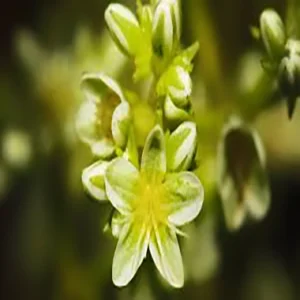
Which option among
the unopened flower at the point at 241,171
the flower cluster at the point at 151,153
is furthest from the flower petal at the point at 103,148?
the unopened flower at the point at 241,171

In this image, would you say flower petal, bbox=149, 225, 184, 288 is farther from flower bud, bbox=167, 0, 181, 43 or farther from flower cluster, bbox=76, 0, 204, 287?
flower bud, bbox=167, 0, 181, 43

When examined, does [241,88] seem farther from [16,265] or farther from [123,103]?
[16,265]

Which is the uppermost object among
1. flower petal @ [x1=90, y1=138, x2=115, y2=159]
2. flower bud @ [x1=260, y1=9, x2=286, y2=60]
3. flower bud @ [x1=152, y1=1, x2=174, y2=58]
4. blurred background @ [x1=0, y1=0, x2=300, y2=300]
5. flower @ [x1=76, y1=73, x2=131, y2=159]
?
flower bud @ [x1=152, y1=1, x2=174, y2=58]

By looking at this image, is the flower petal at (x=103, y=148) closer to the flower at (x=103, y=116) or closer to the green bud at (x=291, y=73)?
the flower at (x=103, y=116)

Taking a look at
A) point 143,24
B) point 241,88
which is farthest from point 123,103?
point 241,88

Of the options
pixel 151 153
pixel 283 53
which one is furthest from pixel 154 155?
pixel 283 53

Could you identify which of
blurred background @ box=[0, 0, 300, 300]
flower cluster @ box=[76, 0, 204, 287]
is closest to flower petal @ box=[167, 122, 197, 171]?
flower cluster @ box=[76, 0, 204, 287]
